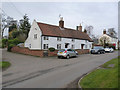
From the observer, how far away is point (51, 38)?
28109mm

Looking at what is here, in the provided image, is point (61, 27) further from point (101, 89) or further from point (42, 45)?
point (101, 89)

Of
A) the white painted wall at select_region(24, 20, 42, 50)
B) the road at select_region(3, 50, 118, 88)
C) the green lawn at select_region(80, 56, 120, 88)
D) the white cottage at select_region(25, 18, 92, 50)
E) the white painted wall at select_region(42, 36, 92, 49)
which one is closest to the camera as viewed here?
the green lawn at select_region(80, 56, 120, 88)

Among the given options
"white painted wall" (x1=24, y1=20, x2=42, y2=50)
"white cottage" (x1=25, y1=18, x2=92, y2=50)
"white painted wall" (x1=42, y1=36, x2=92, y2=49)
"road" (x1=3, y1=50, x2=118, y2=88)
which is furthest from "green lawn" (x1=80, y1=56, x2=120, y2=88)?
"white painted wall" (x1=24, y1=20, x2=42, y2=50)

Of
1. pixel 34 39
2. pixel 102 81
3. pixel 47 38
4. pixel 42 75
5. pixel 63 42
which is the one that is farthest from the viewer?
pixel 63 42

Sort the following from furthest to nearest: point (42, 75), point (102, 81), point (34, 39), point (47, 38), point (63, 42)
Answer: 1. point (63, 42)
2. point (34, 39)
3. point (47, 38)
4. point (42, 75)
5. point (102, 81)

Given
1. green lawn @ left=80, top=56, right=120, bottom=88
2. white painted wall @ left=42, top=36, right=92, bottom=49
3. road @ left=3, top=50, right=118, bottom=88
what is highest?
white painted wall @ left=42, top=36, right=92, bottom=49

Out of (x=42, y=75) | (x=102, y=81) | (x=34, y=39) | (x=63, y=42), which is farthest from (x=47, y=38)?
(x=102, y=81)

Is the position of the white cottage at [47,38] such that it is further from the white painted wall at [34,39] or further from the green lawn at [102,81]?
the green lawn at [102,81]

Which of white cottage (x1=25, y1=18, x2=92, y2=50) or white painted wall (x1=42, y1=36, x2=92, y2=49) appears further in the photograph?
white painted wall (x1=42, y1=36, x2=92, y2=49)

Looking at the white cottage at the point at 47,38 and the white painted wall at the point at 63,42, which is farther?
the white painted wall at the point at 63,42

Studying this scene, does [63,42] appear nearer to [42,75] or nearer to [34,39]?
[34,39]

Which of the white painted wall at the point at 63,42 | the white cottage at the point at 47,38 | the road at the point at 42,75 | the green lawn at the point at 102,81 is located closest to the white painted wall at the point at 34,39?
the white cottage at the point at 47,38

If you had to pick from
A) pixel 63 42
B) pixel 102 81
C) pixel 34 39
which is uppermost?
pixel 34 39

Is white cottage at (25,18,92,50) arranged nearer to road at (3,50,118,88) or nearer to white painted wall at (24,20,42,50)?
white painted wall at (24,20,42,50)
